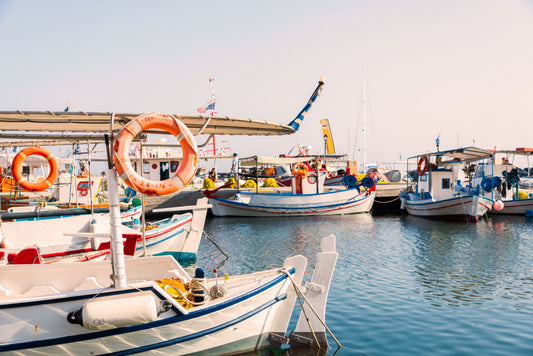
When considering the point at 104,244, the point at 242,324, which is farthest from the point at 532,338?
the point at 104,244

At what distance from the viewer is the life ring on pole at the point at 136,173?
226 inches

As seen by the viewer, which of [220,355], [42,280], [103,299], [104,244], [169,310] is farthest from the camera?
[104,244]

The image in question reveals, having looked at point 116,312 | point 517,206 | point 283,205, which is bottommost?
point 283,205

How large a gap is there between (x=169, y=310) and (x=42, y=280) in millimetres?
2732

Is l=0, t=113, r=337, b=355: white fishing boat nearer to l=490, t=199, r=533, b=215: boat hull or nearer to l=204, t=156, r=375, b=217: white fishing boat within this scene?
l=204, t=156, r=375, b=217: white fishing boat

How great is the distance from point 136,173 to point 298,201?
962 inches

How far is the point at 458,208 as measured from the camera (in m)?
25.7

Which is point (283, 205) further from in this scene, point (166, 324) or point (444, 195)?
point (166, 324)

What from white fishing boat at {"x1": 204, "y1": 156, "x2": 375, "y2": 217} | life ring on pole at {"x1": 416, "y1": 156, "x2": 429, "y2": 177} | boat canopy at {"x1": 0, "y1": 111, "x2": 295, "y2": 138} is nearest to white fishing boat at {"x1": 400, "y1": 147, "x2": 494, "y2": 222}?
life ring on pole at {"x1": 416, "y1": 156, "x2": 429, "y2": 177}

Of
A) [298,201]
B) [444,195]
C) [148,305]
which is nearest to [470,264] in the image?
[148,305]

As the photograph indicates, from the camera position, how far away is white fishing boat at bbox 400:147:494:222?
2531 centimetres

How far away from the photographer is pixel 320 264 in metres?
7.46

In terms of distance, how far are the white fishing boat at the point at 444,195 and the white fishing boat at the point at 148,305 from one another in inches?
807

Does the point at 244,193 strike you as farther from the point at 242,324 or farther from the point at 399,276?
the point at 242,324
